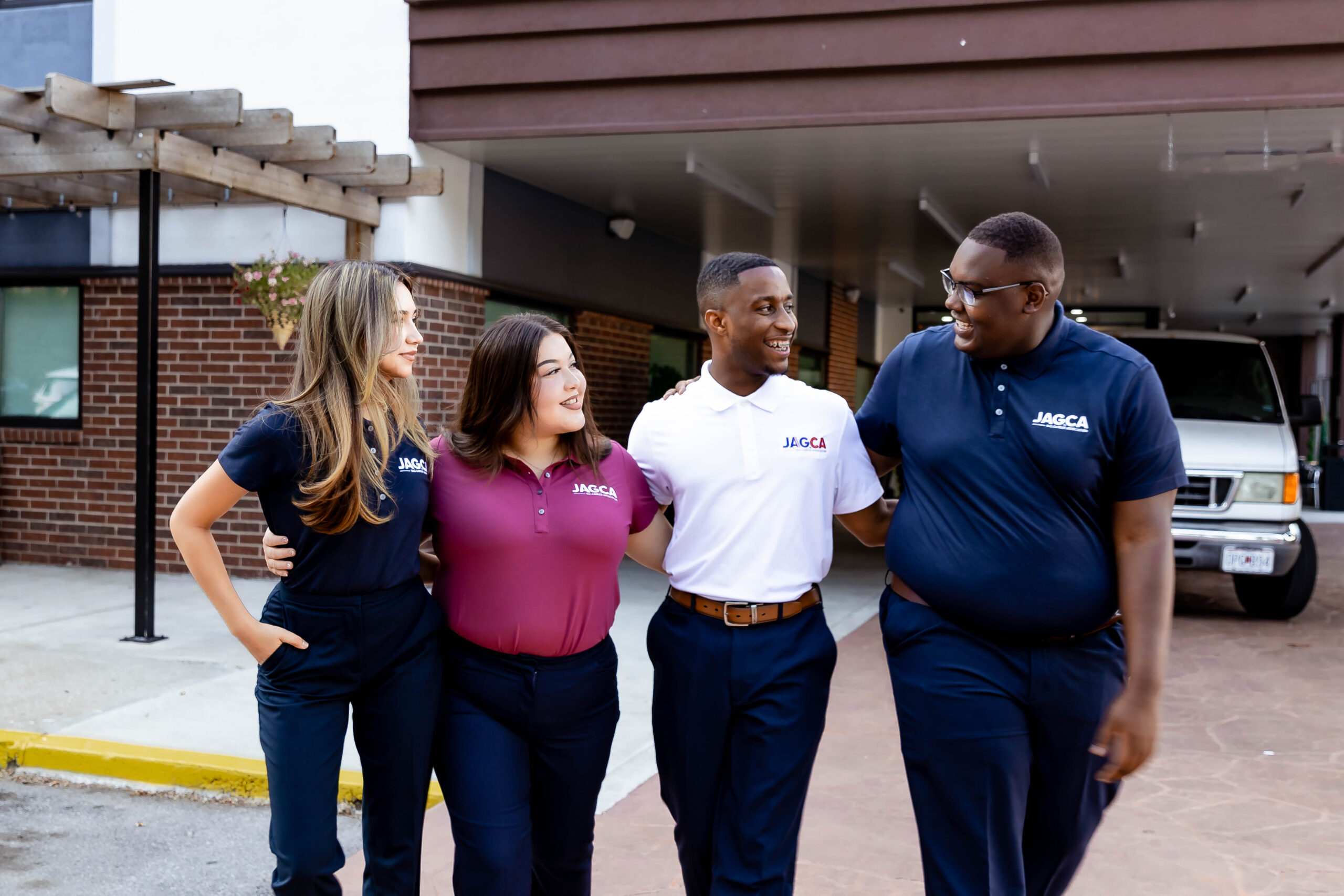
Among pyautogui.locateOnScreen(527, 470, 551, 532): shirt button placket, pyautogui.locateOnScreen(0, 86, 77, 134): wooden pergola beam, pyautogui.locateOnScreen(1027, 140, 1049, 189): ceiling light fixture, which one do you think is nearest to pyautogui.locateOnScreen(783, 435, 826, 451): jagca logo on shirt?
pyautogui.locateOnScreen(527, 470, 551, 532): shirt button placket

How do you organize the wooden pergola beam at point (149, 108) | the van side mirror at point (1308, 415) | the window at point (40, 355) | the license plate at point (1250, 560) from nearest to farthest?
the wooden pergola beam at point (149, 108) → the license plate at point (1250, 560) → the van side mirror at point (1308, 415) → the window at point (40, 355)

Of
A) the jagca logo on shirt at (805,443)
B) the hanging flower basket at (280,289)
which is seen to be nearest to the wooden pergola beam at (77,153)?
the hanging flower basket at (280,289)

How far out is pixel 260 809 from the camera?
467 centimetres

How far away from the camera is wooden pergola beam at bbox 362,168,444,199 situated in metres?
8.23

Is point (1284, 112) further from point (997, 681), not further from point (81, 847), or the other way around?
point (81, 847)

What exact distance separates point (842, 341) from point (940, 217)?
7.64 meters

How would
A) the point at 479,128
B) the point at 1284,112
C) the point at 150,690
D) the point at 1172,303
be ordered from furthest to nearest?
1. the point at 1172,303
2. the point at 479,128
3. the point at 1284,112
4. the point at 150,690

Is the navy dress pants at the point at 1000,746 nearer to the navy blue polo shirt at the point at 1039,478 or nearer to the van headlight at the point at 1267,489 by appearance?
the navy blue polo shirt at the point at 1039,478

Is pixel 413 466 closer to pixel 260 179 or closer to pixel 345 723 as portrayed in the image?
pixel 345 723

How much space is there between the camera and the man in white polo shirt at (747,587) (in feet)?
9.27

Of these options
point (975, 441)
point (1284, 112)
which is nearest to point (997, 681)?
point (975, 441)

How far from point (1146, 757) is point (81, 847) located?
3.62m

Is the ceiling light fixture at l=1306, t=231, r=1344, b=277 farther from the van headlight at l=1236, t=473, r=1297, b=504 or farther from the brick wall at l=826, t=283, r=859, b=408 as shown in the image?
the brick wall at l=826, t=283, r=859, b=408

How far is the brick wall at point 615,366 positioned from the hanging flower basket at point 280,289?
3376 mm
